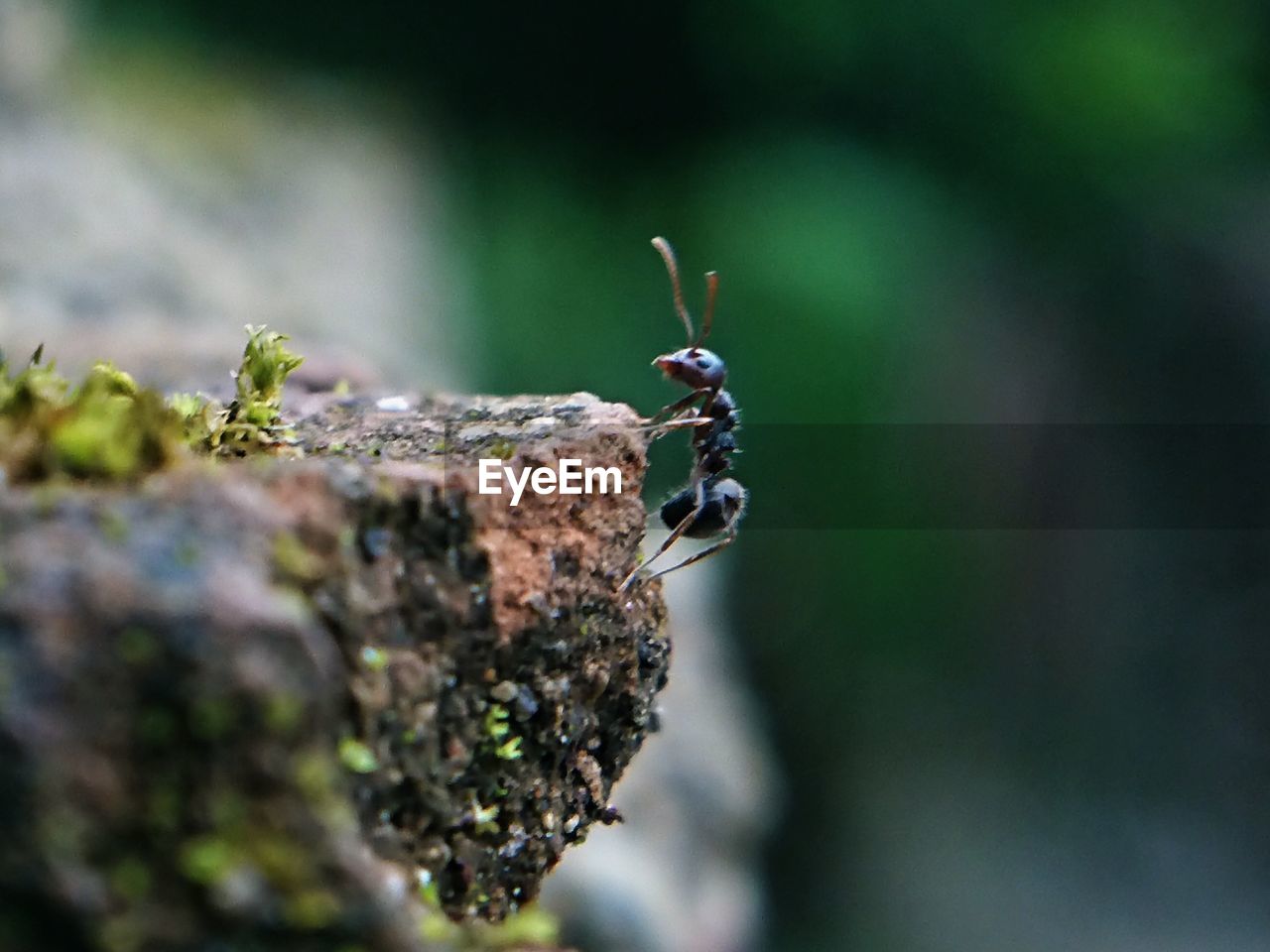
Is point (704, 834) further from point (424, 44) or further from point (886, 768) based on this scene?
point (424, 44)

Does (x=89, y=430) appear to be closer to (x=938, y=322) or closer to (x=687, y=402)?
(x=687, y=402)

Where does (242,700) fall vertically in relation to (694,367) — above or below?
below

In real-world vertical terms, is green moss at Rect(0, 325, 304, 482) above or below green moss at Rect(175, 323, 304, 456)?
below

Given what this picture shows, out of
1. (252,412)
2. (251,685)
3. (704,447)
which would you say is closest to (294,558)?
(251,685)

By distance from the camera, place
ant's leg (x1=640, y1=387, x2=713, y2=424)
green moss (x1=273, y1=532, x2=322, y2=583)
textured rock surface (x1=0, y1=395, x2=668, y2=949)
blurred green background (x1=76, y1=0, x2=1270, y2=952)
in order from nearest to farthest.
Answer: textured rock surface (x1=0, y1=395, x2=668, y2=949) → green moss (x1=273, y1=532, x2=322, y2=583) → ant's leg (x1=640, y1=387, x2=713, y2=424) → blurred green background (x1=76, y1=0, x2=1270, y2=952)

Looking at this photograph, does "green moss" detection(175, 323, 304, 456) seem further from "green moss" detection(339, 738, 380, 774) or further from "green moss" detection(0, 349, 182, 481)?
"green moss" detection(339, 738, 380, 774)

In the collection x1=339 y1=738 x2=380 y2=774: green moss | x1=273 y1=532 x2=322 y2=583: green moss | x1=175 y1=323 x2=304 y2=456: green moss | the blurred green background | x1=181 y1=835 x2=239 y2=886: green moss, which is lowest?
x1=181 y1=835 x2=239 y2=886: green moss

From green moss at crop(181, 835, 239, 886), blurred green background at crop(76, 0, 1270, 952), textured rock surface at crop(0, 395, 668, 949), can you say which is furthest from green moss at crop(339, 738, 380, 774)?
blurred green background at crop(76, 0, 1270, 952)

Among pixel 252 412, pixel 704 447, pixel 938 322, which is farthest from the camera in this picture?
pixel 938 322
